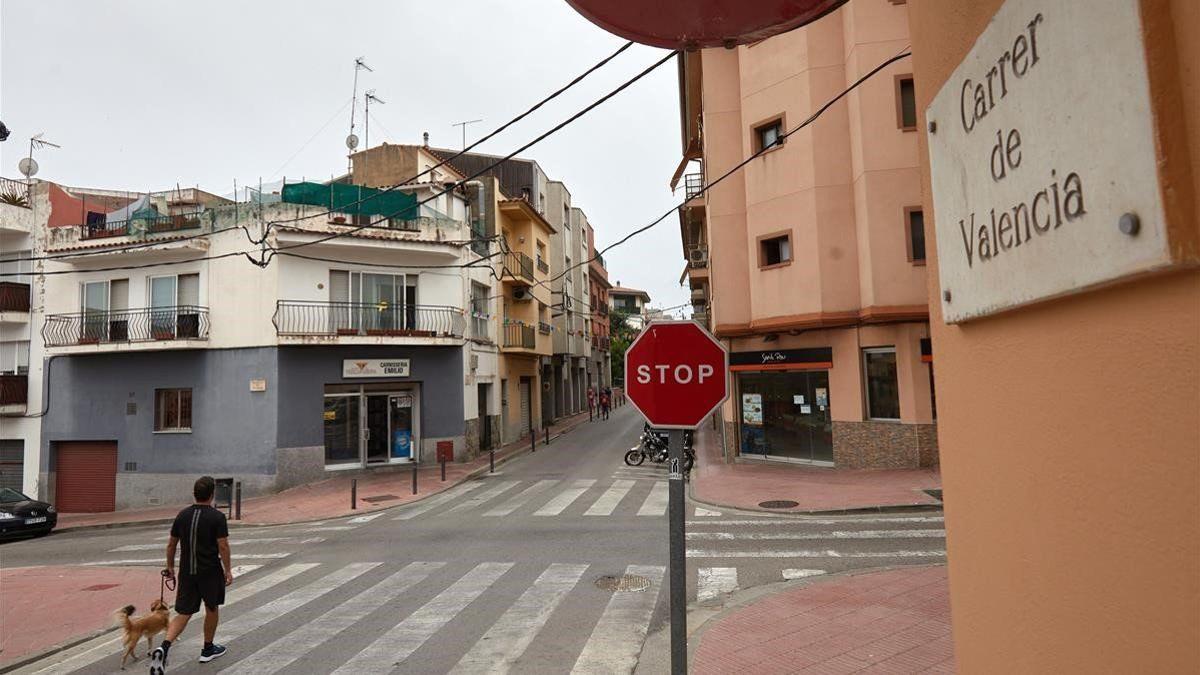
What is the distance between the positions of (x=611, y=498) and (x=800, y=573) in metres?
6.45

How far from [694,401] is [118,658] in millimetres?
7321

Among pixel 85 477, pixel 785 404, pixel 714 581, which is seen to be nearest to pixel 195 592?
pixel 714 581

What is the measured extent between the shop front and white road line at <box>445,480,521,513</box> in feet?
24.6

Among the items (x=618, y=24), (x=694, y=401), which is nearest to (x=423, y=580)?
(x=694, y=401)

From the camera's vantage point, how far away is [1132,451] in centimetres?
152

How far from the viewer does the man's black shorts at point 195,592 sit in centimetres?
635

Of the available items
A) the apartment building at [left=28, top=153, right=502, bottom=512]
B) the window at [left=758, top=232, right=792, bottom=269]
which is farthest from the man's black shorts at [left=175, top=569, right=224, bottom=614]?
the window at [left=758, top=232, right=792, bottom=269]

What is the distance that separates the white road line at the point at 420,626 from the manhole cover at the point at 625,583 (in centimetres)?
148

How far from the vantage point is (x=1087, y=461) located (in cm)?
169

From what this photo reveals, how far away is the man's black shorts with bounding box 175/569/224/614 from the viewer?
250 inches

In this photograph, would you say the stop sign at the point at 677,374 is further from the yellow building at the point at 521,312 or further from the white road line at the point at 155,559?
the yellow building at the point at 521,312

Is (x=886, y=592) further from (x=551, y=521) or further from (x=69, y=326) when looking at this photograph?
(x=69, y=326)

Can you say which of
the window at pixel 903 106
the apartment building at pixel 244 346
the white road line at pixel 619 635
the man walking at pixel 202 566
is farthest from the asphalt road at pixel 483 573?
the window at pixel 903 106

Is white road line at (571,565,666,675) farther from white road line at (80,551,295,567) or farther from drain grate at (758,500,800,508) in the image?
white road line at (80,551,295,567)
